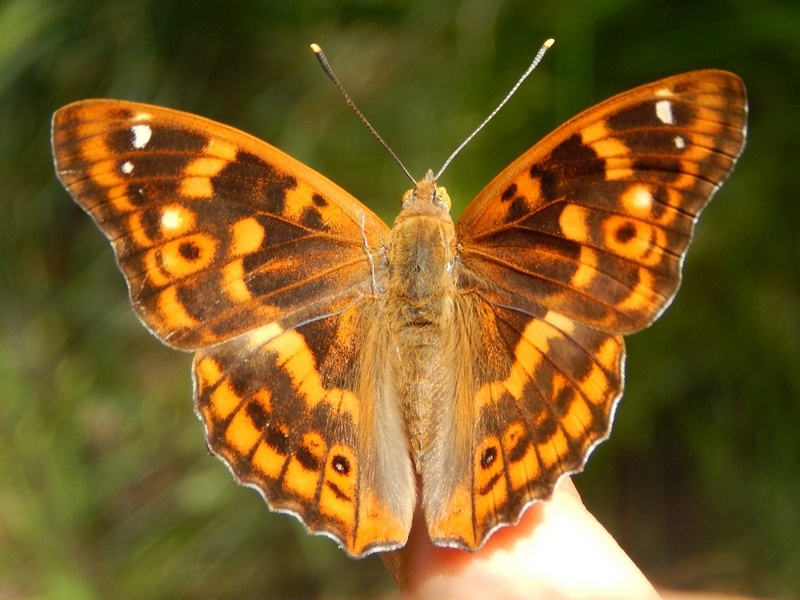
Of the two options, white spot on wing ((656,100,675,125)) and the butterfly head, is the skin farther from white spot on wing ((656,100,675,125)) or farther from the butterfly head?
white spot on wing ((656,100,675,125))

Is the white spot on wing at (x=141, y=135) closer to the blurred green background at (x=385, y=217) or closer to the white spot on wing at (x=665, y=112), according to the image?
the white spot on wing at (x=665, y=112)

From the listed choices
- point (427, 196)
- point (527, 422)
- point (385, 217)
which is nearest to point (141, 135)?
point (427, 196)

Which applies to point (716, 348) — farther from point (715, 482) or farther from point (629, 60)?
point (629, 60)

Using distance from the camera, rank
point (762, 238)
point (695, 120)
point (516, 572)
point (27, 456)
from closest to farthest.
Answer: point (695, 120) → point (516, 572) → point (762, 238) → point (27, 456)

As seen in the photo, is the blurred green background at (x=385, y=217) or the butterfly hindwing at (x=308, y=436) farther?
the blurred green background at (x=385, y=217)

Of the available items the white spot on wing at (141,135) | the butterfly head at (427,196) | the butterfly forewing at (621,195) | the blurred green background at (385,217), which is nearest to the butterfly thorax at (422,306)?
the butterfly head at (427,196)

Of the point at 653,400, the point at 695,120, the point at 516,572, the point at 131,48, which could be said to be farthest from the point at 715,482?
the point at 131,48

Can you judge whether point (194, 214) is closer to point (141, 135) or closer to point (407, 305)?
point (141, 135)
